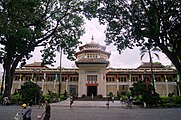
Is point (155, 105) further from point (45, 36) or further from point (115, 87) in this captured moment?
point (115, 87)

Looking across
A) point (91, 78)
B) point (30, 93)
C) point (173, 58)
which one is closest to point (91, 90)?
point (91, 78)

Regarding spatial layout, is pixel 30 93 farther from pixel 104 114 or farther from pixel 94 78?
pixel 94 78

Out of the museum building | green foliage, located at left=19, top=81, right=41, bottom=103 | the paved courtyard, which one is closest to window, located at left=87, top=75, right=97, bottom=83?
the museum building

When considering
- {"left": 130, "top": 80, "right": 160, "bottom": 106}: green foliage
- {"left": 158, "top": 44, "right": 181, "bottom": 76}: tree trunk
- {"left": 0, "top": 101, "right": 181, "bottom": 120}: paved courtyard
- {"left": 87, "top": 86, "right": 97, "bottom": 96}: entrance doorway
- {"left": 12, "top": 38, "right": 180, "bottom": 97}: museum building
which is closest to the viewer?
{"left": 0, "top": 101, "right": 181, "bottom": 120}: paved courtyard

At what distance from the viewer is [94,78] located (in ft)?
174

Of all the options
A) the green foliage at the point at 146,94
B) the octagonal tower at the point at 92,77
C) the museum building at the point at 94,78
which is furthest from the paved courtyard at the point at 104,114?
the octagonal tower at the point at 92,77

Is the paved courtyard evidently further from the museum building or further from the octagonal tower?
the octagonal tower

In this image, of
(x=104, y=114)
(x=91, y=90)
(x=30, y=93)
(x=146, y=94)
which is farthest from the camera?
(x=91, y=90)

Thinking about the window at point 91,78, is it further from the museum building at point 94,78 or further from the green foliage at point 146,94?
the green foliage at point 146,94

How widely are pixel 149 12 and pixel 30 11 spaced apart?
35.4 feet

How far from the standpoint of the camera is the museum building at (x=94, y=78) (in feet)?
171

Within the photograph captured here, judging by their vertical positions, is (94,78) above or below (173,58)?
above

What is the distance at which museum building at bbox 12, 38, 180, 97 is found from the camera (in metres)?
52.2

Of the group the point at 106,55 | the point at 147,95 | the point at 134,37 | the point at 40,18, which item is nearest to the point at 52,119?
the point at 134,37
